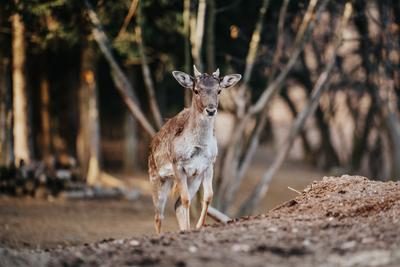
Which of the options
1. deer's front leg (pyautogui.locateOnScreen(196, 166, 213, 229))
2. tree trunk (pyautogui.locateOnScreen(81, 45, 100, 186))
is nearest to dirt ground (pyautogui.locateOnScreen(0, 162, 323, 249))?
tree trunk (pyautogui.locateOnScreen(81, 45, 100, 186))

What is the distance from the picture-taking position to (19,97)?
74.5ft

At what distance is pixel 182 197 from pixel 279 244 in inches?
128

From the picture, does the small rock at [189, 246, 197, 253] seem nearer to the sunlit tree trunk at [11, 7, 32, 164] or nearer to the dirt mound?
the dirt mound

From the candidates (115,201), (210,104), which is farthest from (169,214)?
(210,104)

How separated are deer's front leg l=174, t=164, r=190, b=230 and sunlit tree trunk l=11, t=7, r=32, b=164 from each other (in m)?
10.5

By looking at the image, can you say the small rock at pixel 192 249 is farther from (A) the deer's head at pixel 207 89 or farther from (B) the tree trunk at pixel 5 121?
(B) the tree trunk at pixel 5 121

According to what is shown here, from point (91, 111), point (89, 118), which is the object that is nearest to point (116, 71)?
point (91, 111)

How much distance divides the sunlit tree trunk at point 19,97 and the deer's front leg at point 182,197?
415 inches

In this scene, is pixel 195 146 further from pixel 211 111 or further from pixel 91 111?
pixel 91 111

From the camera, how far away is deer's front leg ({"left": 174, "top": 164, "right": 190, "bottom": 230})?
473 inches

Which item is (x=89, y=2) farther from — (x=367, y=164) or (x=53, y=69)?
(x=367, y=164)

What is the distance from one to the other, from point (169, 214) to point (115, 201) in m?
1.78

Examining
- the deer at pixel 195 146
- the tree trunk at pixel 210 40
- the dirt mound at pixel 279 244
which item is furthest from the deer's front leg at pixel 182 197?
the tree trunk at pixel 210 40

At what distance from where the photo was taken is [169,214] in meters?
22.5
